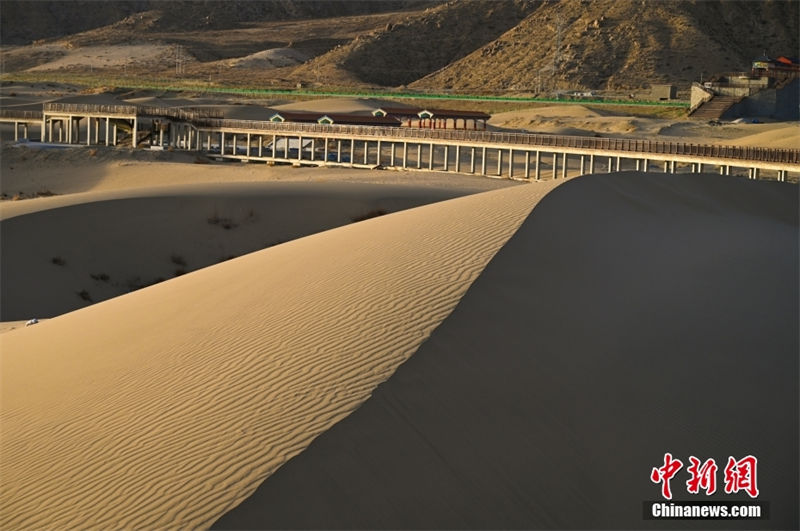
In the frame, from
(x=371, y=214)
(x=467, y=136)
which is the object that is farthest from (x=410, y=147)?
(x=371, y=214)

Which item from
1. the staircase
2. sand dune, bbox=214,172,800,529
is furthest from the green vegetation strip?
sand dune, bbox=214,172,800,529

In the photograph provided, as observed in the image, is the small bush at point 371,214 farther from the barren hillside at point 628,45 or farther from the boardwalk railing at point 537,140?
the barren hillside at point 628,45

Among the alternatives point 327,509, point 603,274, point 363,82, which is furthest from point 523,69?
point 327,509

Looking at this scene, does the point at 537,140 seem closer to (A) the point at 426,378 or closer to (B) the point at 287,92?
(A) the point at 426,378

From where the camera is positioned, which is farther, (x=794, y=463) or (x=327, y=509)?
(x=794, y=463)

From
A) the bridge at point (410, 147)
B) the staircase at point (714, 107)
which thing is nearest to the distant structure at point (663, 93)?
the staircase at point (714, 107)

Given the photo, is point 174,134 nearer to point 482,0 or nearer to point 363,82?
point 363,82

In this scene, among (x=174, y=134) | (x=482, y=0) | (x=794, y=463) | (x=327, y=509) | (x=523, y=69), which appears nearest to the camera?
(x=327, y=509)

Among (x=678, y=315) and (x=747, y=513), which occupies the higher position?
(x=678, y=315)
